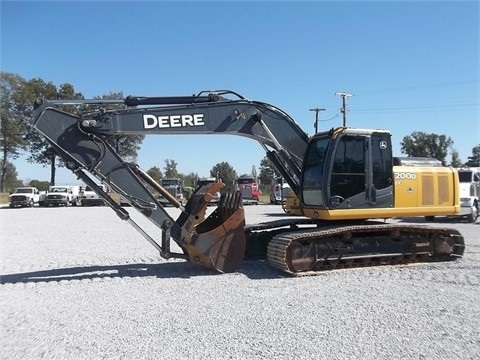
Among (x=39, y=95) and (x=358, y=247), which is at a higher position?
(x=39, y=95)

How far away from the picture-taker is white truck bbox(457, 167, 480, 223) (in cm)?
1911

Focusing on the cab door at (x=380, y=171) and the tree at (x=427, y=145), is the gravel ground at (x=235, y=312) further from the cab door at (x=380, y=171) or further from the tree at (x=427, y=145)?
the tree at (x=427, y=145)

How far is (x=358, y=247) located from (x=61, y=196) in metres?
35.1

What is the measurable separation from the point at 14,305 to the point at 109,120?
350 centimetres

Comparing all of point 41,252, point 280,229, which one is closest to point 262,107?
point 280,229

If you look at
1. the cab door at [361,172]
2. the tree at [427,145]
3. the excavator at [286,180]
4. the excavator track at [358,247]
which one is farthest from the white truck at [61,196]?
the tree at [427,145]

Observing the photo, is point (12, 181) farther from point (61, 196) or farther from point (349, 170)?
point (349, 170)

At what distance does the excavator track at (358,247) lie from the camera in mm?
8539

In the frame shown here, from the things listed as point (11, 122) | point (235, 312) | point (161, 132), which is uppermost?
point (11, 122)

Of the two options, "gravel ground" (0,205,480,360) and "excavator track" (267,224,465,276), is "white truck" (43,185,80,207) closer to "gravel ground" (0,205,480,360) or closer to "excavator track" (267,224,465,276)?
"gravel ground" (0,205,480,360)

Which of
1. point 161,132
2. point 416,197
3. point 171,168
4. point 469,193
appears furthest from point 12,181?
point 416,197

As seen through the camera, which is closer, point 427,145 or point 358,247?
point 358,247

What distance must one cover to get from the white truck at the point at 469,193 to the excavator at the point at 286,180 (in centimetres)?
1027

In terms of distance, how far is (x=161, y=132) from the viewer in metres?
8.71
